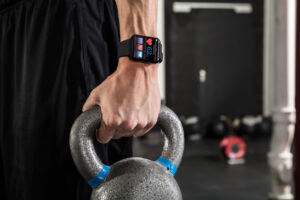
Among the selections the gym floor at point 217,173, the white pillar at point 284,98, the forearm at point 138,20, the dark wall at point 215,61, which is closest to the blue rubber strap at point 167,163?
the forearm at point 138,20

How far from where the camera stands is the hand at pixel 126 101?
1.57ft

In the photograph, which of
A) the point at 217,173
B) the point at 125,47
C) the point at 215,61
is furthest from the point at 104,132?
the point at 215,61

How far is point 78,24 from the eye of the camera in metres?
0.59

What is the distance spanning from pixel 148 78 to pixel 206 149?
4.26 metres

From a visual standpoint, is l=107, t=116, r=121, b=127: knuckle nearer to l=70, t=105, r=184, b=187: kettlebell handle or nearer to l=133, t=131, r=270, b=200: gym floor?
l=70, t=105, r=184, b=187: kettlebell handle

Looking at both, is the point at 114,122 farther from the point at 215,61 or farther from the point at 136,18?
the point at 215,61

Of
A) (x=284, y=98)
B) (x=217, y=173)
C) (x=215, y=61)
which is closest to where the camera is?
(x=284, y=98)

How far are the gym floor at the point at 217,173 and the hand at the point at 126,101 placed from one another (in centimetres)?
221

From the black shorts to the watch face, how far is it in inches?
4.8

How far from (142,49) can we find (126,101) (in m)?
0.09

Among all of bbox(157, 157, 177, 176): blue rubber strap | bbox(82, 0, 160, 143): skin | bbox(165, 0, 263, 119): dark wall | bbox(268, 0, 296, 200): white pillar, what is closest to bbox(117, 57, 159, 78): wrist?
bbox(82, 0, 160, 143): skin

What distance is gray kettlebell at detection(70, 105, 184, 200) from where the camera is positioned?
0.44 metres

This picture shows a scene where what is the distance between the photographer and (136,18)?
54 cm

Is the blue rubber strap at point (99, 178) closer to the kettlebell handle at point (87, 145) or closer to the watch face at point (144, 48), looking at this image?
the kettlebell handle at point (87, 145)
